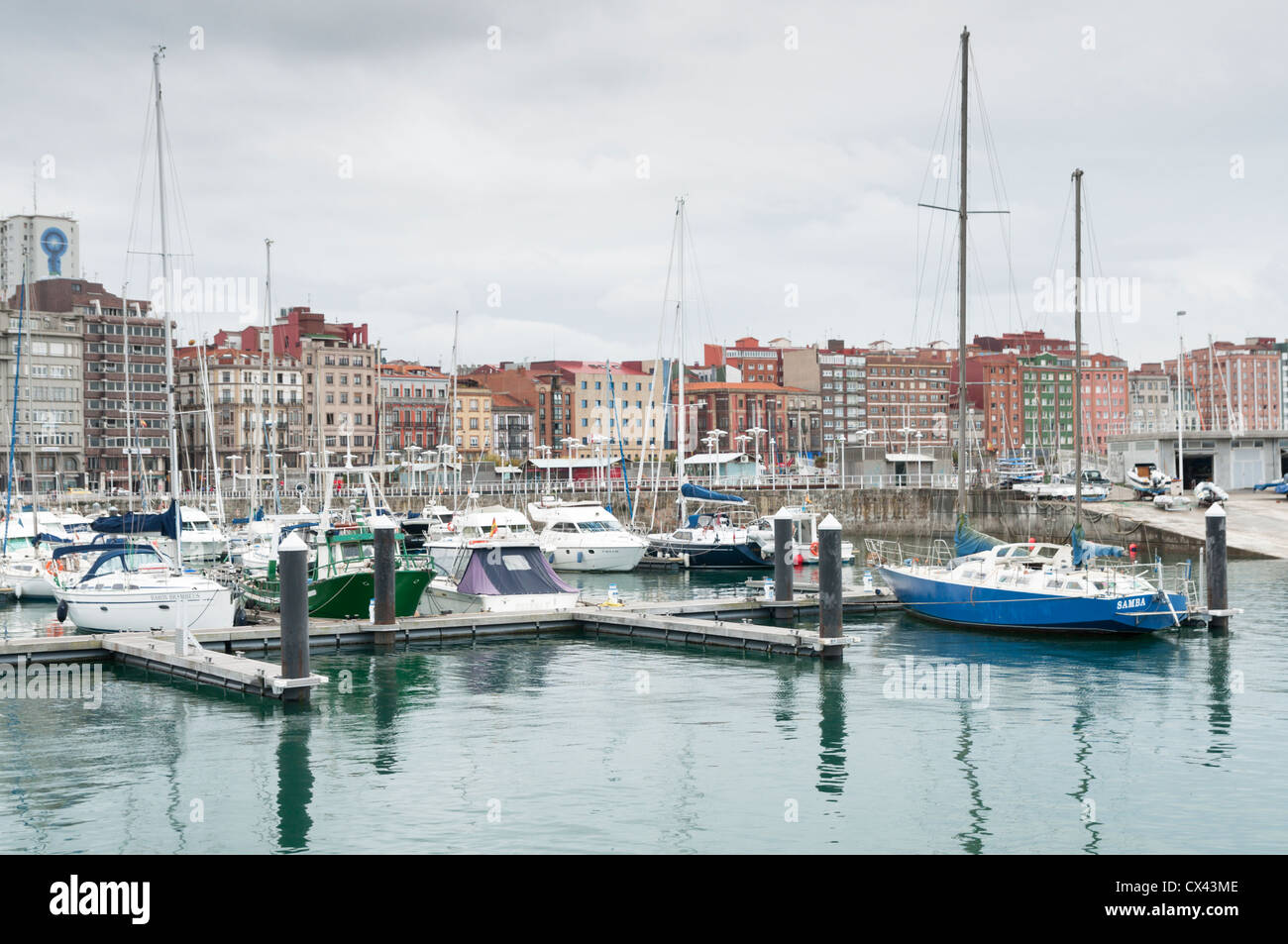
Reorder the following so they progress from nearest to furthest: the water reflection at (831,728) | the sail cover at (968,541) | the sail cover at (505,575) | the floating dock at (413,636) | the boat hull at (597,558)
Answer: the water reflection at (831,728) < the floating dock at (413,636) < the sail cover at (505,575) < the sail cover at (968,541) < the boat hull at (597,558)

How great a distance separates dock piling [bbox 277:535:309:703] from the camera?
2650 centimetres

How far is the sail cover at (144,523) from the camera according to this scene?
35688 mm

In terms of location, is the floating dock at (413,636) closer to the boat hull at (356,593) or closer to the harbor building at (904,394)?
the boat hull at (356,593)

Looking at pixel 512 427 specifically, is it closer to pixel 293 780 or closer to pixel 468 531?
pixel 468 531

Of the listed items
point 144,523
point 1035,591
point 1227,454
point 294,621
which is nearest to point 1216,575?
point 1035,591

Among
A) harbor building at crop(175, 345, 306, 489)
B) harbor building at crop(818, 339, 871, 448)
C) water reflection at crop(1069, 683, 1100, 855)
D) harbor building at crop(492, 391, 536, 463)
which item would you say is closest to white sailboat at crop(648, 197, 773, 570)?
water reflection at crop(1069, 683, 1100, 855)

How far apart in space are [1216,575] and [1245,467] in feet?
176

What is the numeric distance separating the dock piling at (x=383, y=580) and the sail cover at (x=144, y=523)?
5.01 m

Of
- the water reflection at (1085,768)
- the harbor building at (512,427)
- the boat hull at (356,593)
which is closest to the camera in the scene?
the water reflection at (1085,768)

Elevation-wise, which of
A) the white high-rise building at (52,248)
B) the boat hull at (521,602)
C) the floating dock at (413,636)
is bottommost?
the floating dock at (413,636)

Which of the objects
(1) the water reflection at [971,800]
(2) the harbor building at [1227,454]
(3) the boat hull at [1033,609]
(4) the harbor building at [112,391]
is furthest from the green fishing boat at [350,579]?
(4) the harbor building at [112,391]

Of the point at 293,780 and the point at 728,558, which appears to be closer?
the point at 293,780

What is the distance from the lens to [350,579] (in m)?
37.6
